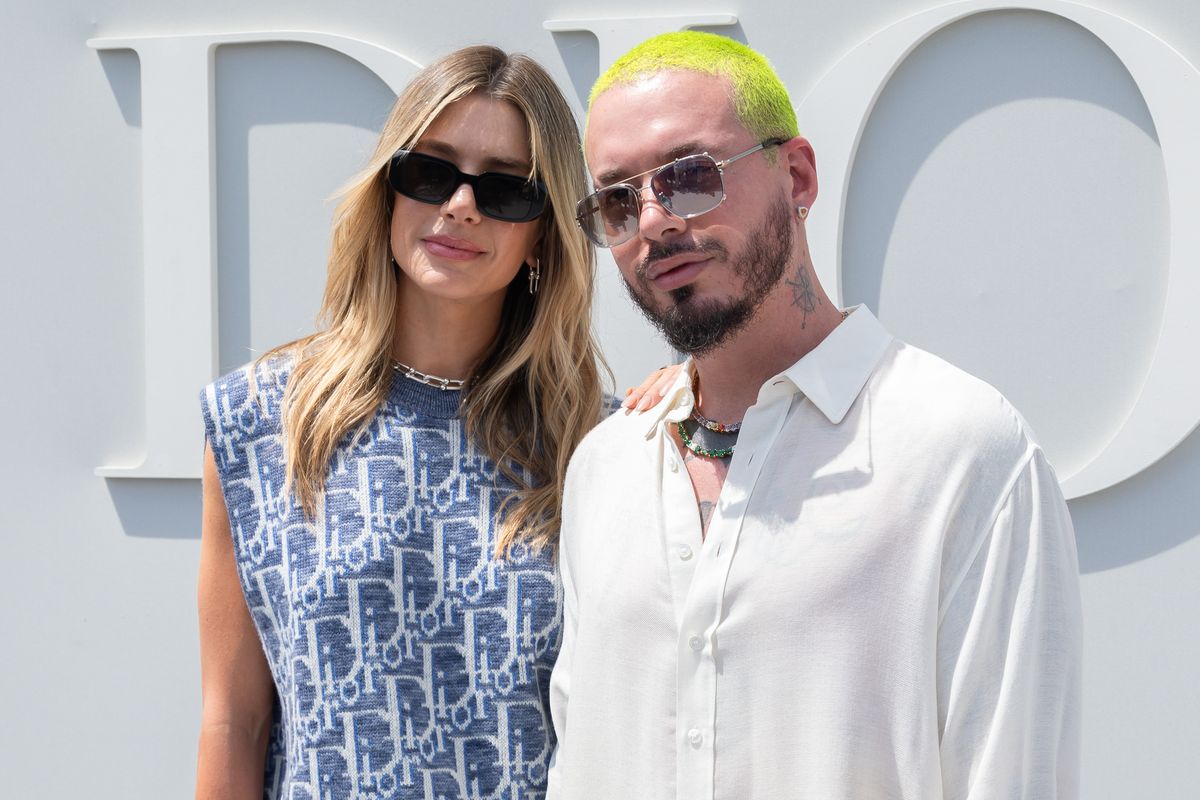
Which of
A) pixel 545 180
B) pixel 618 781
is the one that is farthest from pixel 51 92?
pixel 618 781

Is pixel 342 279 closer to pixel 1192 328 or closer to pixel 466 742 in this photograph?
pixel 466 742

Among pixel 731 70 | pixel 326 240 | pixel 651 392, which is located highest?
pixel 326 240

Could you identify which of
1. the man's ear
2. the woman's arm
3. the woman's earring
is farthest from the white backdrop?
the man's ear

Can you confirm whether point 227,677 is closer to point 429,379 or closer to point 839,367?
point 429,379

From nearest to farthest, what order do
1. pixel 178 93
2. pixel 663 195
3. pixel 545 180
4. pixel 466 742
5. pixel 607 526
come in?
1. pixel 663 195
2. pixel 607 526
3. pixel 466 742
4. pixel 545 180
5. pixel 178 93

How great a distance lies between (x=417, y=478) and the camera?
2.06 meters

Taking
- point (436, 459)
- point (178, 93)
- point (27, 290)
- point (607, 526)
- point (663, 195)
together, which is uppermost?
point (178, 93)

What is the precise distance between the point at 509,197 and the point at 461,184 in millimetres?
85

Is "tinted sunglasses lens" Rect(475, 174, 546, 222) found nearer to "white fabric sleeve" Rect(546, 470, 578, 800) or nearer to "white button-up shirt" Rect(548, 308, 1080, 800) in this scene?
"white fabric sleeve" Rect(546, 470, 578, 800)

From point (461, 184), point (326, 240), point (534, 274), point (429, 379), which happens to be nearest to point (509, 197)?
point (461, 184)

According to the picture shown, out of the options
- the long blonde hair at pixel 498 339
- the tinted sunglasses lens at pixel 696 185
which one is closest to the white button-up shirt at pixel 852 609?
the tinted sunglasses lens at pixel 696 185

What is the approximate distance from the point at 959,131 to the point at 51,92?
8.67 ft

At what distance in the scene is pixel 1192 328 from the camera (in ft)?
9.64

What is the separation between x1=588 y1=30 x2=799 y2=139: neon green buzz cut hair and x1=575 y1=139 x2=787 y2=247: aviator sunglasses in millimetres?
32
